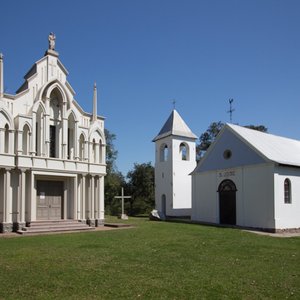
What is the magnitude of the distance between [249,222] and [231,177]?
355 centimetres

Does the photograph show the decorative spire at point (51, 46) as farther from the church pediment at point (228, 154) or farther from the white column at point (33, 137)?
the church pediment at point (228, 154)

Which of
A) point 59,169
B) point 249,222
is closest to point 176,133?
point 249,222

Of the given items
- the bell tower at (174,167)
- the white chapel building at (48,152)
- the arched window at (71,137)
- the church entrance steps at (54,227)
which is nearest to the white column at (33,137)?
the white chapel building at (48,152)

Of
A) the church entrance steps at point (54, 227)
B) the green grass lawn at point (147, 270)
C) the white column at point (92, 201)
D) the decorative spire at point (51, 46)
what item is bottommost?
the church entrance steps at point (54, 227)

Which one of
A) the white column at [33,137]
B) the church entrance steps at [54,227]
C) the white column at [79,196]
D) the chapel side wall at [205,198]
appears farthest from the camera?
the chapel side wall at [205,198]

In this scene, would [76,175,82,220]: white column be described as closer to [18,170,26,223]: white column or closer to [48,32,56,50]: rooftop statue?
[18,170,26,223]: white column

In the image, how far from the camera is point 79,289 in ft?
26.8

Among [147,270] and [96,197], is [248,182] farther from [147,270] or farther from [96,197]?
[147,270]

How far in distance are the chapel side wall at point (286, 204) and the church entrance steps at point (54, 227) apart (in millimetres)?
11929

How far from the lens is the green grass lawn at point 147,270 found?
797 cm

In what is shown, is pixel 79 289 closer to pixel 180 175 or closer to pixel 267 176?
pixel 267 176

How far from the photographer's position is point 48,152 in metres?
22.9

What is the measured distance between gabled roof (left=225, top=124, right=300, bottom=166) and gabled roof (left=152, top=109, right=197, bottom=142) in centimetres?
993

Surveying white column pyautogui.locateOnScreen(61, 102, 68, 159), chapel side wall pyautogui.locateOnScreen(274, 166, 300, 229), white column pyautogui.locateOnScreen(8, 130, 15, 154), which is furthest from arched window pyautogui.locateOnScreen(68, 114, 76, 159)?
chapel side wall pyautogui.locateOnScreen(274, 166, 300, 229)
